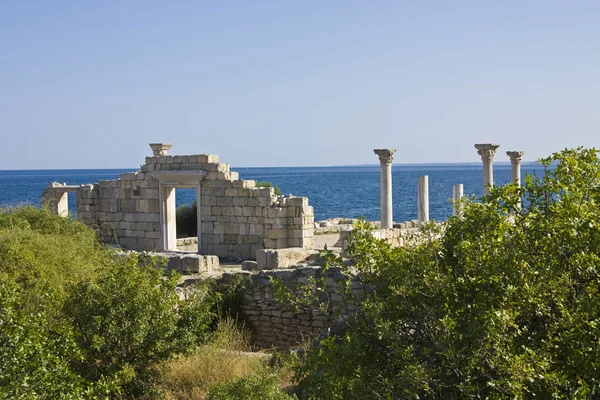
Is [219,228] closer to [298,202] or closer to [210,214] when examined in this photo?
[210,214]

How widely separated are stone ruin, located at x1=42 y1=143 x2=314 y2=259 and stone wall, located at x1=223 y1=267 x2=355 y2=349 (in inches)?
228

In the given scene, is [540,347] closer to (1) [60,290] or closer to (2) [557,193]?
(2) [557,193]

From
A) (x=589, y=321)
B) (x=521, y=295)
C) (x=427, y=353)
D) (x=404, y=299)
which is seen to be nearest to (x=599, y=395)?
(x=589, y=321)

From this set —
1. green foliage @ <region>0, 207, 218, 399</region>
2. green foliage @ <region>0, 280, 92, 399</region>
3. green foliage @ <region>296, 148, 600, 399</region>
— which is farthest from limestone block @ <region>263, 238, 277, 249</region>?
green foliage @ <region>296, 148, 600, 399</region>

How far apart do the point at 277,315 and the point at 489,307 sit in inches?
336

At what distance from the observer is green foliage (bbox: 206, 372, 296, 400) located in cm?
767

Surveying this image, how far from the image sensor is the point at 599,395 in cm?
493

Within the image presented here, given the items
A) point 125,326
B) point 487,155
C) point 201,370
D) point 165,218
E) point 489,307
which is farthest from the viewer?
point 487,155

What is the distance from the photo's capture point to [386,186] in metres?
23.3

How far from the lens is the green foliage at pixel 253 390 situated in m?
7.67

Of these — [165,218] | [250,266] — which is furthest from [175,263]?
[165,218]

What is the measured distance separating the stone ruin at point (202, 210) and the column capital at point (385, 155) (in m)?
3.79

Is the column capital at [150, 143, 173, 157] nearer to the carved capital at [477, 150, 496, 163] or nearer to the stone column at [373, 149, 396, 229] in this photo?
the stone column at [373, 149, 396, 229]

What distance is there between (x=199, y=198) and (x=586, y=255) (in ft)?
54.2
